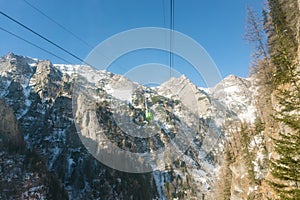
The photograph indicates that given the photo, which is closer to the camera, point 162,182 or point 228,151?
point 228,151

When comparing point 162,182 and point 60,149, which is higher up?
point 60,149

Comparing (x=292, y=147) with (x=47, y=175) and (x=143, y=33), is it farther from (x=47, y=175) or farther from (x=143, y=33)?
(x=47, y=175)

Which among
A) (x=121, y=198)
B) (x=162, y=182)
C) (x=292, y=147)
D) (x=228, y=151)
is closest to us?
(x=292, y=147)

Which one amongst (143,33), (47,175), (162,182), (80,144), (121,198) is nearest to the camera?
(143,33)

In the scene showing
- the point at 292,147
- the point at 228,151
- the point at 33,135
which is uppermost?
the point at 33,135

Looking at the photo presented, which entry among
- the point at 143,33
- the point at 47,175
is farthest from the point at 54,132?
the point at 143,33

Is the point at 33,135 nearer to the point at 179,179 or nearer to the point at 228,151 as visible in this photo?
the point at 179,179

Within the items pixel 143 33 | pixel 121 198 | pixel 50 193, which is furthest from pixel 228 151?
pixel 121 198

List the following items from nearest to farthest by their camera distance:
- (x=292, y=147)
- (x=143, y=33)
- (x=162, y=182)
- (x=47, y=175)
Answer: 1. (x=292, y=147)
2. (x=143, y=33)
3. (x=47, y=175)
4. (x=162, y=182)

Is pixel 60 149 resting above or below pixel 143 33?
above
